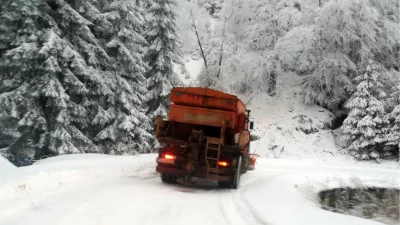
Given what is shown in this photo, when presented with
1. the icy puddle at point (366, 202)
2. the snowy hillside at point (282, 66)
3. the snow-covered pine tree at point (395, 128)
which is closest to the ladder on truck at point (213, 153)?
the icy puddle at point (366, 202)

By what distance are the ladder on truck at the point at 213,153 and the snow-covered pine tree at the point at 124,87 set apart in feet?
31.6

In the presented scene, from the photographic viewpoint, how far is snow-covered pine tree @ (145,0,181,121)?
23.0 metres

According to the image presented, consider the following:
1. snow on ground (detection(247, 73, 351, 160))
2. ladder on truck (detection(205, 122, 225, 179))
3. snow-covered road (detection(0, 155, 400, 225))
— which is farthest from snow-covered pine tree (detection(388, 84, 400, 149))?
ladder on truck (detection(205, 122, 225, 179))

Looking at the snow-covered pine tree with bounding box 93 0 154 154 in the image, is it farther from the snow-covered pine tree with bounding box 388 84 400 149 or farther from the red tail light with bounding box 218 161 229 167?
the snow-covered pine tree with bounding box 388 84 400 149

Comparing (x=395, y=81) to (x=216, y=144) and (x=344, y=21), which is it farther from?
(x=216, y=144)

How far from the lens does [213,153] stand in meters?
10.6

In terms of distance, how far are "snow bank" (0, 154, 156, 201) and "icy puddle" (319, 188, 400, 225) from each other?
6.00 metres

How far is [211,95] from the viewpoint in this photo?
11.1 metres

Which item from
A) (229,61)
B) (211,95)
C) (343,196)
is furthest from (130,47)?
(343,196)

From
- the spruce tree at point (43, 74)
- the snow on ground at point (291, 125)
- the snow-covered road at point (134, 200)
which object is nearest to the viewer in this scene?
the snow-covered road at point (134, 200)

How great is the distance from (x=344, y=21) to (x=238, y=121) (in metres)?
16.2

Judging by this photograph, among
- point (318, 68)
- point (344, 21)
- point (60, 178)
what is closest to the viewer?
point (60, 178)

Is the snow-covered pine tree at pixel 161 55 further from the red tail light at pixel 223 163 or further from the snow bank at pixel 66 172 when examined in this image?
the red tail light at pixel 223 163

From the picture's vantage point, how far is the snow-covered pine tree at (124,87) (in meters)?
19.5
